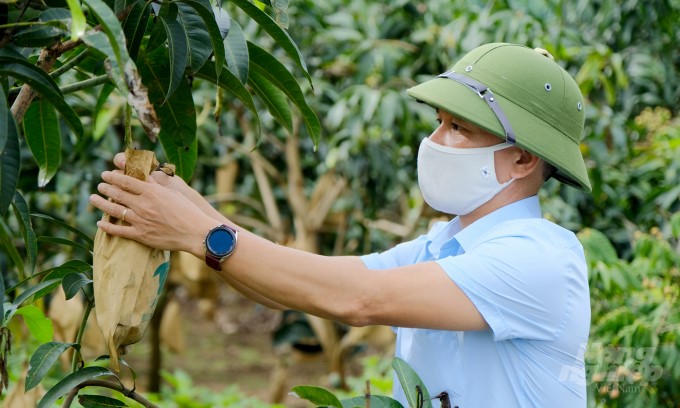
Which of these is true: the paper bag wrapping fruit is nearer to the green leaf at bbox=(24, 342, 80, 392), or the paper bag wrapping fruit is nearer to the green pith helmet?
the green leaf at bbox=(24, 342, 80, 392)

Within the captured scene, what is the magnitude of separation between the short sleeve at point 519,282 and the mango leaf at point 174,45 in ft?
1.57

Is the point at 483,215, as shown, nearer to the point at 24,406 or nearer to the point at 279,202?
the point at 24,406

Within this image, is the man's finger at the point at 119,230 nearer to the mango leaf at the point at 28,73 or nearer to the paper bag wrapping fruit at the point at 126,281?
the paper bag wrapping fruit at the point at 126,281

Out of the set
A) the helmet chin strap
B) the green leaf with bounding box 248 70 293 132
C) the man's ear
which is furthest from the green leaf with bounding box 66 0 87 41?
the man's ear

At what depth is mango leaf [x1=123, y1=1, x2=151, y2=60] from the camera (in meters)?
1.30

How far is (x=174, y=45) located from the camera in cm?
130

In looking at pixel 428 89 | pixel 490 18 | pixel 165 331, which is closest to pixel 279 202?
pixel 165 331

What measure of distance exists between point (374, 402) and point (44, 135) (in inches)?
27.4

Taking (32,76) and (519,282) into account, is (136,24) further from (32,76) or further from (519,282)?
(519,282)

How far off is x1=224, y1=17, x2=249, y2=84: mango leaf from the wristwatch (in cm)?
24

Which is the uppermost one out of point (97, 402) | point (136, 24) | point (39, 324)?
point (136, 24)

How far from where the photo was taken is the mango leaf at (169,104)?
144 centimetres

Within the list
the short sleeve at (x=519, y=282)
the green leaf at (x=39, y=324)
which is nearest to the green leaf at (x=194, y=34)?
the short sleeve at (x=519, y=282)

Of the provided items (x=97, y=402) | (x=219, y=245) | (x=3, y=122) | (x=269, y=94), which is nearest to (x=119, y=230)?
(x=219, y=245)
